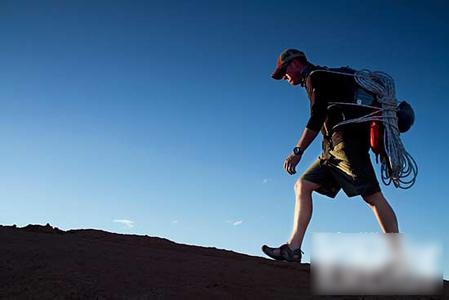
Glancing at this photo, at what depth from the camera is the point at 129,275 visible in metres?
3.40

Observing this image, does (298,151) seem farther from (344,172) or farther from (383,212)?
(383,212)

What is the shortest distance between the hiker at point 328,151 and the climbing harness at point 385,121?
5 cm

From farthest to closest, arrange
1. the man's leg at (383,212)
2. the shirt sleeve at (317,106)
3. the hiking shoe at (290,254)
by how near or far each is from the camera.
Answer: the shirt sleeve at (317,106) → the hiking shoe at (290,254) → the man's leg at (383,212)

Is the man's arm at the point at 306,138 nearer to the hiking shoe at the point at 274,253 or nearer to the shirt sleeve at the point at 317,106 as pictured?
the shirt sleeve at the point at 317,106

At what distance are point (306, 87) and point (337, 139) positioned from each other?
58 cm

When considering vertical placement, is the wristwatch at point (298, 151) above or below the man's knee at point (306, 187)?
above

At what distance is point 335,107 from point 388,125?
→ 1.57 ft

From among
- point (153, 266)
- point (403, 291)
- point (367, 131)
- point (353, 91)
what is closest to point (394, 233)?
point (403, 291)

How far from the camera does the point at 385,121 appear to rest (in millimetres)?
4363

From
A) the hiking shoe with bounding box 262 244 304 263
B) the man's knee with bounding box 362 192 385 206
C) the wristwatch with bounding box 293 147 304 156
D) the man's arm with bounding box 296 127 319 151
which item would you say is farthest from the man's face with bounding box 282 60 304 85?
the hiking shoe with bounding box 262 244 304 263

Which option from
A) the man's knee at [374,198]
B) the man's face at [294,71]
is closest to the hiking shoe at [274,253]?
the man's knee at [374,198]

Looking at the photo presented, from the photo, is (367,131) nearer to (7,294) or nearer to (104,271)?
(104,271)

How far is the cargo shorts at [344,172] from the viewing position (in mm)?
4273

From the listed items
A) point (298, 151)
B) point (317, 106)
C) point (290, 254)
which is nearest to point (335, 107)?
point (317, 106)
